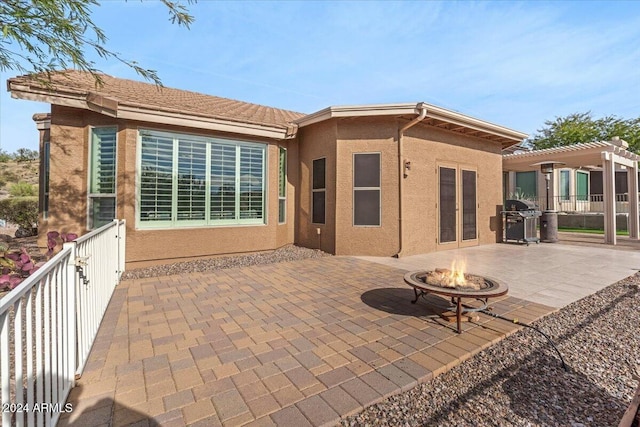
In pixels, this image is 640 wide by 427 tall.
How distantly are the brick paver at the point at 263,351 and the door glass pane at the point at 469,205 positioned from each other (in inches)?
209

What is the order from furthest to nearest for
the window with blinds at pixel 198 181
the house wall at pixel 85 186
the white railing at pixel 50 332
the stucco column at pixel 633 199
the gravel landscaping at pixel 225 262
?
the stucco column at pixel 633 199 → the window with blinds at pixel 198 181 → the house wall at pixel 85 186 → the gravel landscaping at pixel 225 262 → the white railing at pixel 50 332

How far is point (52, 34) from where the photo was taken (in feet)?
14.4

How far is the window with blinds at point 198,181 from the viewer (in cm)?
639

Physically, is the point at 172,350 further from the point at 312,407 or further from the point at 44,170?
the point at 44,170

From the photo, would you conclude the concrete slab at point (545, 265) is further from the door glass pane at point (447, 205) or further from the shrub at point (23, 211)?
the shrub at point (23, 211)

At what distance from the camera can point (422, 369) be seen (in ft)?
8.10

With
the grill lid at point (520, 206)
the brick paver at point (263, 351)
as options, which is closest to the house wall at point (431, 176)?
the grill lid at point (520, 206)

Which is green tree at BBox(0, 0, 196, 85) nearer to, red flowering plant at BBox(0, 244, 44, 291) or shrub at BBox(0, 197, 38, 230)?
red flowering plant at BBox(0, 244, 44, 291)

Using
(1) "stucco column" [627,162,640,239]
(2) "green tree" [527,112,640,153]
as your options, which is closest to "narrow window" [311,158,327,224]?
(1) "stucco column" [627,162,640,239]

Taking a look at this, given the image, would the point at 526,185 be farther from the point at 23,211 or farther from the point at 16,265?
the point at 23,211

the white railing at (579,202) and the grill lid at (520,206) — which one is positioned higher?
the white railing at (579,202)

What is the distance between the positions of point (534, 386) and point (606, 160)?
11.4m

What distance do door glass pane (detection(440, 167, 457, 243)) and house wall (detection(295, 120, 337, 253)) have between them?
342 centimetres

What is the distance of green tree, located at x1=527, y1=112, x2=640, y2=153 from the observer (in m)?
20.5
